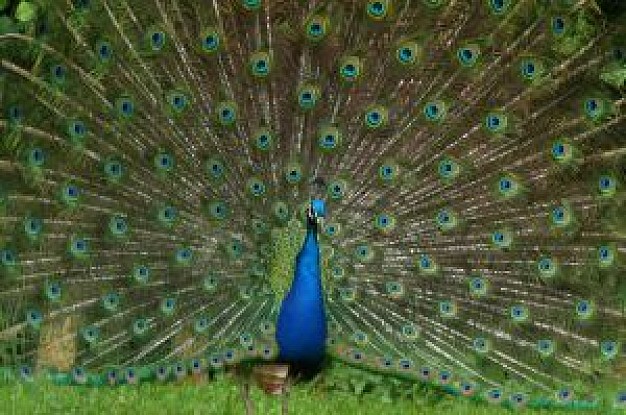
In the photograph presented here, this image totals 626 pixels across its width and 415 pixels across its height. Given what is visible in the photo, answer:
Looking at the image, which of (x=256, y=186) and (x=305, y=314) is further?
(x=256, y=186)

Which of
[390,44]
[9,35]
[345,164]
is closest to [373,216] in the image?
[345,164]

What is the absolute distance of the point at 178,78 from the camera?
246 inches

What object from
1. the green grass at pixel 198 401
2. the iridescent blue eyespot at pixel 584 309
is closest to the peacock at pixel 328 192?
the iridescent blue eyespot at pixel 584 309

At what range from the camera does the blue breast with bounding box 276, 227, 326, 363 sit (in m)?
5.91

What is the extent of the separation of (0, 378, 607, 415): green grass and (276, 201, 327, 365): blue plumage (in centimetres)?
22

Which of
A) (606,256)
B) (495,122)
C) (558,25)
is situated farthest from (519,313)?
(558,25)

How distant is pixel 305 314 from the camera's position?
6.04 meters

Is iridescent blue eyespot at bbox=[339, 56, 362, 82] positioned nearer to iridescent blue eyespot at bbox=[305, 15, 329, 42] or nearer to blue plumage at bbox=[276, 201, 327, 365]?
iridescent blue eyespot at bbox=[305, 15, 329, 42]

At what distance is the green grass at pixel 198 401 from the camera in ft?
19.2

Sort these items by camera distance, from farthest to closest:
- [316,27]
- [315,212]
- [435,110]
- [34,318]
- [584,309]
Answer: [34,318]
[584,309]
[435,110]
[316,27]
[315,212]

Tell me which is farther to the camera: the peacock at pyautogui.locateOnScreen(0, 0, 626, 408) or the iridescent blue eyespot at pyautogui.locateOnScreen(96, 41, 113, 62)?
the iridescent blue eyespot at pyautogui.locateOnScreen(96, 41, 113, 62)

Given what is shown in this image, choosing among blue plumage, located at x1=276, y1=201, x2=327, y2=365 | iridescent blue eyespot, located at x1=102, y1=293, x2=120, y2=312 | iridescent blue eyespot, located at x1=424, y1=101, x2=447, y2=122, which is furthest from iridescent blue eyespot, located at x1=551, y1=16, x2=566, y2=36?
iridescent blue eyespot, located at x1=102, y1=293, x2=120, y2=312

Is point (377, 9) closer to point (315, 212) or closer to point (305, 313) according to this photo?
point (315, 212)

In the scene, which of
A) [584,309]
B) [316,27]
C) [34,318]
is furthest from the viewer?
[34,318]
